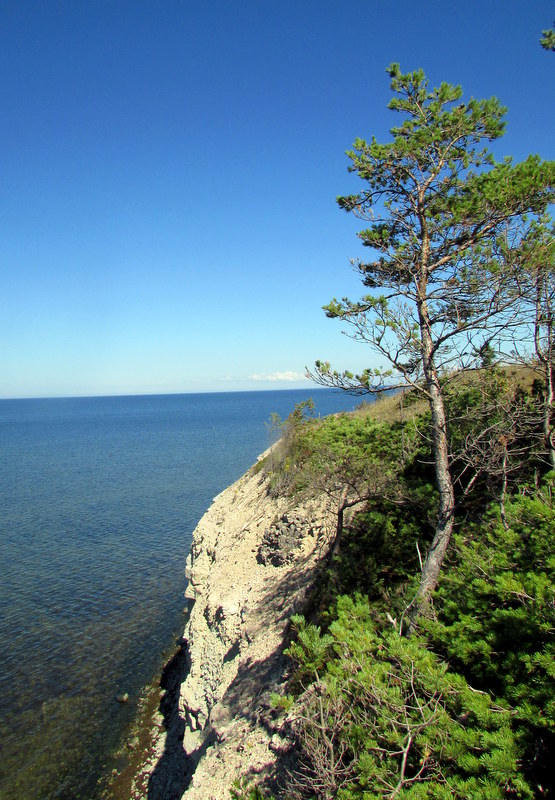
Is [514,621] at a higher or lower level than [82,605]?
higher

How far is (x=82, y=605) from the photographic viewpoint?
1070 inches

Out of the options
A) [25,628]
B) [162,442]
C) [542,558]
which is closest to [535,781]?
[542,558]

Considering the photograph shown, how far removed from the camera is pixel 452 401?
1402 centimetres

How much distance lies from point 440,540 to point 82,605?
24.4 meters

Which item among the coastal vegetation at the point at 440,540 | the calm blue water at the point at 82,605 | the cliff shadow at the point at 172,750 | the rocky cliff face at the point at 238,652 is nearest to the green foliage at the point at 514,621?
the coastal vegetation at the point at 440,540

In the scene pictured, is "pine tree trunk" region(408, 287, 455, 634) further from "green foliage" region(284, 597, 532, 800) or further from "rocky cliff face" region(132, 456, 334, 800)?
"rocky cliff face" region(132, 456, 334, 800)

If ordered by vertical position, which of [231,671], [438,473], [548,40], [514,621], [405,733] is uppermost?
[548,40]

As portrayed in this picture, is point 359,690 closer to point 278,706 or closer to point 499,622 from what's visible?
point 499,622

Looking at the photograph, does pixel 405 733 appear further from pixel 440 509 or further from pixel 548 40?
pixel 548 40

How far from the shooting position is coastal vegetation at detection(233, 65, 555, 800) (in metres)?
6.14

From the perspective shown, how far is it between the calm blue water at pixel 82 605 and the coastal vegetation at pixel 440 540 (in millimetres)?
11924

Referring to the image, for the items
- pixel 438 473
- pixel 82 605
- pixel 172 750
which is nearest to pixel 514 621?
pixel 438 473

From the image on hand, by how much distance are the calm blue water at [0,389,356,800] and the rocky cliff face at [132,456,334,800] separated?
303 centimetres

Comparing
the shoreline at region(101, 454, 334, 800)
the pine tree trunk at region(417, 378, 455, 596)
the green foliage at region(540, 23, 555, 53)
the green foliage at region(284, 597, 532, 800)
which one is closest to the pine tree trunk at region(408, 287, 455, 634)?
the pine tree trunk at region(417, 378, 455, 596)
